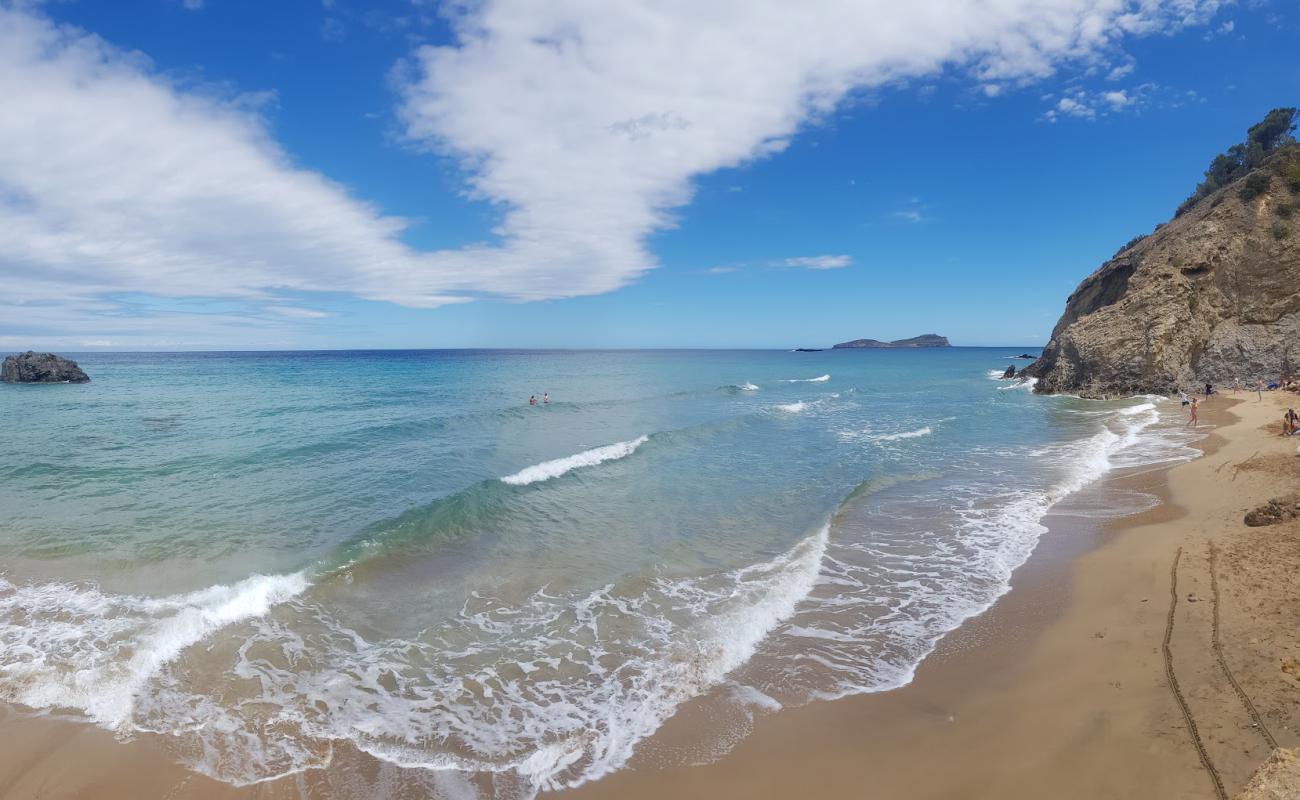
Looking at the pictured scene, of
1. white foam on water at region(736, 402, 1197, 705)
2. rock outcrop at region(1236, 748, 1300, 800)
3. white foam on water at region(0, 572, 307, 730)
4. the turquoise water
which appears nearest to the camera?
rock outcrop at region(1236, 748, 1300, 800)

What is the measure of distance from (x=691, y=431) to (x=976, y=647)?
64.4 feet

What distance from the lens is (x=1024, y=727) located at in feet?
19.5

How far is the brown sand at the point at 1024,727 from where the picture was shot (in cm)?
524

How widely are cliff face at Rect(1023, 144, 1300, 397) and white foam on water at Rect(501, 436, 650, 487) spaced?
30.6m

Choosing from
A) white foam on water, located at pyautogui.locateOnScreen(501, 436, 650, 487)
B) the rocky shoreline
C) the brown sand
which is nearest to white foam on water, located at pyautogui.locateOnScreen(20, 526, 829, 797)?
the brown sand

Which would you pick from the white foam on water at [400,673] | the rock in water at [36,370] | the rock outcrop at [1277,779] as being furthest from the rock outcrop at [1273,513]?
the rock in water at [36,370]

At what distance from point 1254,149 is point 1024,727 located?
180 ft

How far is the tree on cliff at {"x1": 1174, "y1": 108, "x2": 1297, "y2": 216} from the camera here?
39.9 meters

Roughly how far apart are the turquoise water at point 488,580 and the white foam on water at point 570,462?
17 cm

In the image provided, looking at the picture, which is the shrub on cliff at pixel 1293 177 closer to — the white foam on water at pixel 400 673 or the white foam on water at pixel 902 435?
the white foam on water at pixel 902 435

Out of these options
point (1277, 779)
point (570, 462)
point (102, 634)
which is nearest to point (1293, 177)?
point (570, 462)

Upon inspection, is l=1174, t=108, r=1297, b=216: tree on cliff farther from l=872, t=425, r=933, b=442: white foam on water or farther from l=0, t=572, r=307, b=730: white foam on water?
l=0, t=572, r=307, b=730: white foam on water

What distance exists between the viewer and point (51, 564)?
10.8 meters

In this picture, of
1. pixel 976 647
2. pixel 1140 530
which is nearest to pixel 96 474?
pixel 976 647
